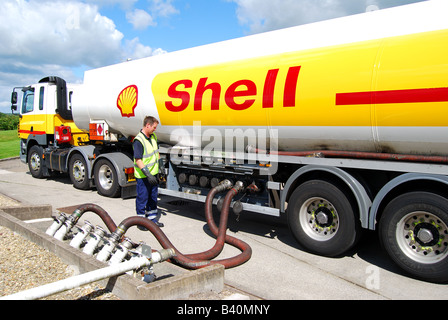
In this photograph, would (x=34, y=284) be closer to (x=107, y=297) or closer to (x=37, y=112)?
(x=107, y=297)

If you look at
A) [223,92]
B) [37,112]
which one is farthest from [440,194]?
[37,112]

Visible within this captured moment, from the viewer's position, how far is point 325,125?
5008 millimetres

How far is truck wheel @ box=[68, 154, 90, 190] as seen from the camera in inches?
393

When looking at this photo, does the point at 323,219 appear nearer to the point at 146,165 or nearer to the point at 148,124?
the point at 146,165

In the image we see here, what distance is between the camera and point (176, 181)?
24.2 feet

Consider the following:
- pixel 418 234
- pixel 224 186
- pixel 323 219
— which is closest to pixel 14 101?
pixel 224 186

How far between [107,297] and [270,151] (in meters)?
3.18

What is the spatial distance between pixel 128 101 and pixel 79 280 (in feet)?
16.9

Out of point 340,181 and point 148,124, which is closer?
point 340,181

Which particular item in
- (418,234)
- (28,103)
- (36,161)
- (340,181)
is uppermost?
(28,103)

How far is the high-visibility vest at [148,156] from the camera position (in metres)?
6.41

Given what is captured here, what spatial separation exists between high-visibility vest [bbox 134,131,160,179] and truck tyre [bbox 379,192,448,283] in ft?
12.6

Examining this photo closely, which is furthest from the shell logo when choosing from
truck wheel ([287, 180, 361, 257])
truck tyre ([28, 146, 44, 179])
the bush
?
the bush

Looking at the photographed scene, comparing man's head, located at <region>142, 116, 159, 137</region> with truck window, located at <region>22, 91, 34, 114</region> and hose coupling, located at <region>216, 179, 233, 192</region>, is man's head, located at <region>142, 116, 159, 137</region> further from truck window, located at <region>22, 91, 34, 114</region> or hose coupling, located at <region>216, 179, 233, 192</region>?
truck window, located at <region>22, 91, 34, 114</region>
